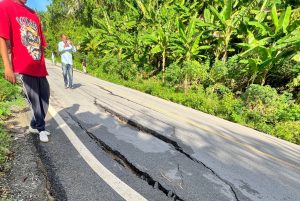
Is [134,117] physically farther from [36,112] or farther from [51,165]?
[51,165]

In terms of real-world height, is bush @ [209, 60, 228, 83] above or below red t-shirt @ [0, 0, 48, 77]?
below

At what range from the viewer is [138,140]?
14.3 ft

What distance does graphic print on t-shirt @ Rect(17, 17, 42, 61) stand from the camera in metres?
3.70

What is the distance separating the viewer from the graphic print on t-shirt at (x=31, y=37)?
12.1 feet

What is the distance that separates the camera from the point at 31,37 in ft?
12.6

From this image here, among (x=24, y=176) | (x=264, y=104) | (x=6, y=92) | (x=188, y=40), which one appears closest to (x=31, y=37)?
(x=24, y=176)

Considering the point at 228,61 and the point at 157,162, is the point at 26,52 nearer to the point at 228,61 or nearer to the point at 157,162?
the point at 157,162

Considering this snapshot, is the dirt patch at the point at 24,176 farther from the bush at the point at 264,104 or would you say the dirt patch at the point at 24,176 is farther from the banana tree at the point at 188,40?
the banana tree at the point at 188,40

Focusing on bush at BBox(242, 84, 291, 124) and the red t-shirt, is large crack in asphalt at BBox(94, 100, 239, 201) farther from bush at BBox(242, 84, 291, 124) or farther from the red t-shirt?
bush at BBox(242, 84, 291, 124)

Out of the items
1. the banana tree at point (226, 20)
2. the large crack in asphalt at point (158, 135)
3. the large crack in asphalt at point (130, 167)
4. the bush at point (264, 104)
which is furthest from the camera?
the banana tree at point (226, 20)

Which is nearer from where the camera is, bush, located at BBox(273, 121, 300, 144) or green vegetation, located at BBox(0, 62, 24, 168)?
green vegetation, located at BBox(0, 62, 24, 168)

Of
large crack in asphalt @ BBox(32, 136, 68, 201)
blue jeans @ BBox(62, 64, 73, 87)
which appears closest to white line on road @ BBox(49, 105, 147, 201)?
large crack in asphalt @ BBox(32, 136, 68, 201)

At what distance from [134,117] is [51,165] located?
2967 millimetres

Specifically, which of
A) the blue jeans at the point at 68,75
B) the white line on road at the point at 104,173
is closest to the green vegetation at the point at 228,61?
the blue jeans at the point at 68,75
